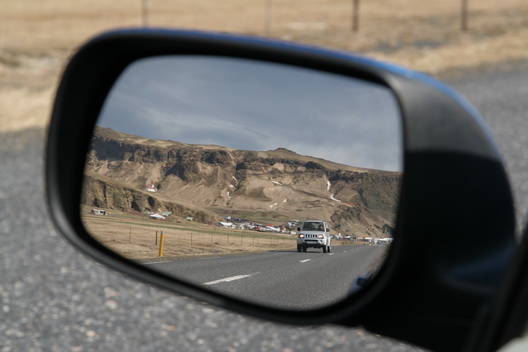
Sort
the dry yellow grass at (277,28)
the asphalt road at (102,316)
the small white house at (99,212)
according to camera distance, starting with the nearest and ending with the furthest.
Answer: the small white house at (99,212) → the asphalt road at (102,316) → the dry yellow grass at (277,28)

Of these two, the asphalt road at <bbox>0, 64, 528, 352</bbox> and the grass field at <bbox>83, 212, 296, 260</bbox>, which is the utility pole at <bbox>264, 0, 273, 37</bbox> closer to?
the asphalt road at <bbox>0, 64, 528, 352</bbox>

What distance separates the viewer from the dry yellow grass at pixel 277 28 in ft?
51.9

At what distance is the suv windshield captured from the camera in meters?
1.25

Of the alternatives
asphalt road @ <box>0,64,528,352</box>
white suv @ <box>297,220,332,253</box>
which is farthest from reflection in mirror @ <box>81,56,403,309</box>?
asphalt road @ <box>0,64,528,352</box>

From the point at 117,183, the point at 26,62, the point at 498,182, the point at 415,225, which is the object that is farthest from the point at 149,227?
the point at 26,62

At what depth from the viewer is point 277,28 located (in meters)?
25.6

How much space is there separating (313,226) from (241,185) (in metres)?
0.19

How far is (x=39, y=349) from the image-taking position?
3.92 metres

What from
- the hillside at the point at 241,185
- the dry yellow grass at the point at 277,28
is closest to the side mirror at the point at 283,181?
the hillside at the point at 241,185

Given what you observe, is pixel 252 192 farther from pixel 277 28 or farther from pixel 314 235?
pixel 277 28

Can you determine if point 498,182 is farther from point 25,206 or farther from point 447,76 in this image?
point 447,76

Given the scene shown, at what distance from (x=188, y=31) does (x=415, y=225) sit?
2.64 ft

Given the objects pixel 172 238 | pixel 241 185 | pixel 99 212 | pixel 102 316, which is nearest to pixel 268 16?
pixel 102 316

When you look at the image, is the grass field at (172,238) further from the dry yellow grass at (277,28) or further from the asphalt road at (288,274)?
the dry yellow grass at (277,28)
